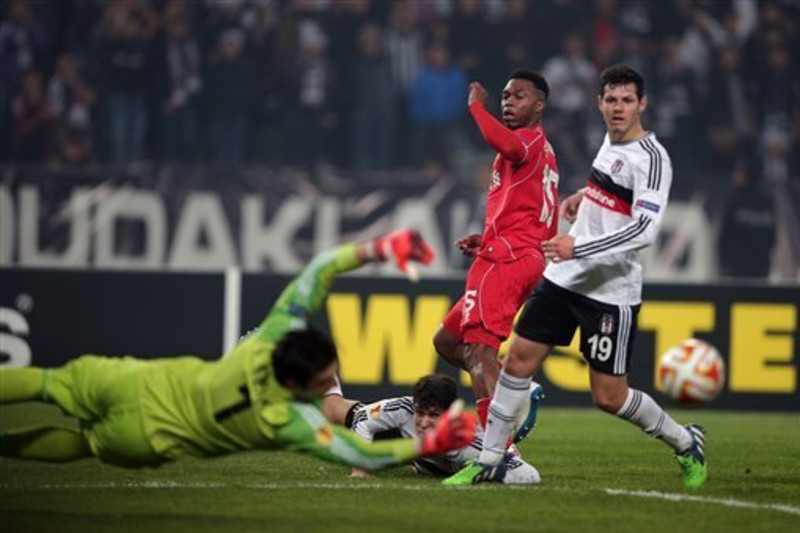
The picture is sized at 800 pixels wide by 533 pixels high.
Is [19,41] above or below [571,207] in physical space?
above

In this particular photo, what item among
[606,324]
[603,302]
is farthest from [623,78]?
[606,324]

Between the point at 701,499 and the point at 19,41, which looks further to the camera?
the point at 19,41

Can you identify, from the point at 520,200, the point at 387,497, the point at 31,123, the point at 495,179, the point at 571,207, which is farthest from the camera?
the point at 31,123

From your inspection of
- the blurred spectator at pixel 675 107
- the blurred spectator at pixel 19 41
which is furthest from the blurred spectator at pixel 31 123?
the blurred spectator at pixel 675 107

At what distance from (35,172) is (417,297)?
5.32 meters

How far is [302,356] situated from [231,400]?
451mm

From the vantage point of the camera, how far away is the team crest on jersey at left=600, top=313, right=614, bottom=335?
8.49 meters

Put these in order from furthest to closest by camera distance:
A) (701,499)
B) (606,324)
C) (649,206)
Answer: (606,324) < (649,206) < (701,499)

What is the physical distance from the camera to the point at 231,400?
7074mm

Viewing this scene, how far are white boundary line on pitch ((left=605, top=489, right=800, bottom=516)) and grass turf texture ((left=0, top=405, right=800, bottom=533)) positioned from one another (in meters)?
0.01

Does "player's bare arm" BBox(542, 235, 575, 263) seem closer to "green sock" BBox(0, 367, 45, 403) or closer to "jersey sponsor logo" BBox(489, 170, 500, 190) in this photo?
"jersey sponsor logo" BBox(489, 170, 500, 190)

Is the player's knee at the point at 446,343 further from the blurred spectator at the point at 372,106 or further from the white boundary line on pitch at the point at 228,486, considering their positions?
the blurred spectator at the point at 372,106

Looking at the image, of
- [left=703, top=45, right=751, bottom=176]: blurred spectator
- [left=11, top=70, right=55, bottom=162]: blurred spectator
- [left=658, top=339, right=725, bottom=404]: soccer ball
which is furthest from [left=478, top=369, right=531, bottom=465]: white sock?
[left=703, top=45, right=751, bottom=176]: blurred spectator

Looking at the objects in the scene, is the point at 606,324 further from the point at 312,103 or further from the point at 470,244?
the point at 312,103
